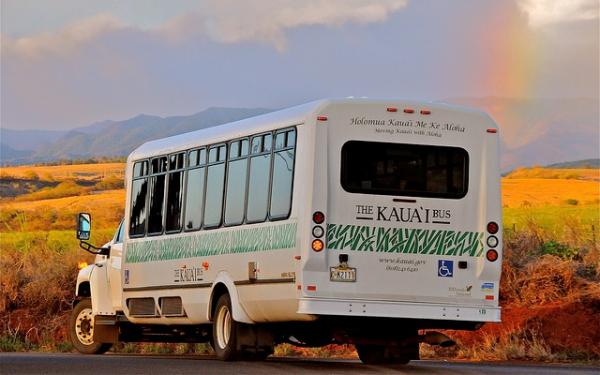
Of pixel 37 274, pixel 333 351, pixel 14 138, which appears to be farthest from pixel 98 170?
pixel 14 138

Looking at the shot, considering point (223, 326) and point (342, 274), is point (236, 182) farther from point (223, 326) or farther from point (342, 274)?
point (342, 274)

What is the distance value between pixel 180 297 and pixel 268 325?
6.86 feet

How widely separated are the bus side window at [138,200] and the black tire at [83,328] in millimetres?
1896

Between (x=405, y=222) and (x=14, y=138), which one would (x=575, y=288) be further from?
(x=14, y=138)

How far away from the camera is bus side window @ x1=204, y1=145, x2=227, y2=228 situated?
20.1 metres

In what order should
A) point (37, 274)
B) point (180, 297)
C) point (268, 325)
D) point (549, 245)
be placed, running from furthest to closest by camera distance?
point (37, 274)
point (549, 245)
point (180, 297)
point (268, 325)

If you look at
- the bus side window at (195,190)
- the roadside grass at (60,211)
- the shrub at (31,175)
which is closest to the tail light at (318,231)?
the bus side window at (195,190)

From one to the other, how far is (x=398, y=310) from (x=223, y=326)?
9.50ft

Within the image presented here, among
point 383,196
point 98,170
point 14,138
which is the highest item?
point 14,138

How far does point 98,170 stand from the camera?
9006cm

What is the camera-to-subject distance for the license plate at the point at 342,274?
58.2 feet

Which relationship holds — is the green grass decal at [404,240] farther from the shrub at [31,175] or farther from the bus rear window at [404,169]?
the shrub at [31,175]

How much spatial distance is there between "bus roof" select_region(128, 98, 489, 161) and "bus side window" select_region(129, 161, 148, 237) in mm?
257

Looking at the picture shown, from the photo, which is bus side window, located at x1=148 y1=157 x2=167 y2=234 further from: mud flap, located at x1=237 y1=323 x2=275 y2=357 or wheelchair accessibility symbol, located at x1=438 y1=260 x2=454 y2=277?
wheelchair accessibility symbol, located at x1=438 y1=260 x2=454 y2=277
